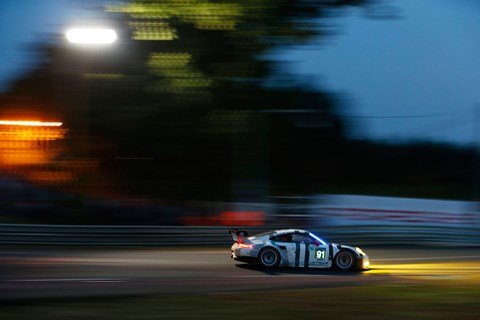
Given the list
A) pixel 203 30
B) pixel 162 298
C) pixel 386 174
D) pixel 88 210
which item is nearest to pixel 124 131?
pixel 203 30

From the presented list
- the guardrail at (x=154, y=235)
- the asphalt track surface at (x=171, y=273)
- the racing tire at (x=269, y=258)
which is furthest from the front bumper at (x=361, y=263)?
the guardrail at (x=154, y=235)

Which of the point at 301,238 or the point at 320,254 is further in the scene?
the point at 301,238

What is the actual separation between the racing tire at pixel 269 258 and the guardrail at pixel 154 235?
6366 mm

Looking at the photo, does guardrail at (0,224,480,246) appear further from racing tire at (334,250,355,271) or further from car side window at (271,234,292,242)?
racing tire at (334,250,355,271)

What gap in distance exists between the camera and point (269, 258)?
45.3ft

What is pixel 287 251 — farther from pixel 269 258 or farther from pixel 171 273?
pixel 171 273

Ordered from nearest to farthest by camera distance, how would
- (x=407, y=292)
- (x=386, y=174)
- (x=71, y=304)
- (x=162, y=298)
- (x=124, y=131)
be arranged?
(x=71, y=304) → (x=162, y=298) → (x=407, y=292) → (x=124, y=131) → (x=386, y=174)

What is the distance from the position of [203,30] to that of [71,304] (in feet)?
19.0

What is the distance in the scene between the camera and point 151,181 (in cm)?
2462

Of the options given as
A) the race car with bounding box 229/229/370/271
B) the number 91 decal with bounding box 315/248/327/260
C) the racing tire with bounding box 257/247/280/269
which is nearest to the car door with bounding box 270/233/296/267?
the race car with bounding box 229/229/370/271

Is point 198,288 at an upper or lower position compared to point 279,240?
lower

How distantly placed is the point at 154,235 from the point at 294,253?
273 inches

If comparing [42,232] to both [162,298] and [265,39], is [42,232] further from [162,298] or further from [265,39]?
[162,298]

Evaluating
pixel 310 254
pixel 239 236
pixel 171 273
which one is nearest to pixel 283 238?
pixel 310 254
